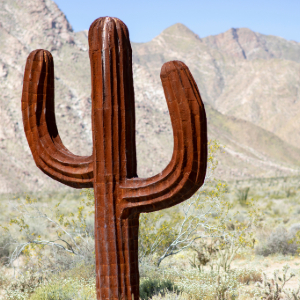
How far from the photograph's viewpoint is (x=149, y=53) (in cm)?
14262

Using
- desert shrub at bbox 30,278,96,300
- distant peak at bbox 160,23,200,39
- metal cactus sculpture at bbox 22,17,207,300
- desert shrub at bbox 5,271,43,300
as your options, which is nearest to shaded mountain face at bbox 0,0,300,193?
desert shrub at bbox 5,271,43,300

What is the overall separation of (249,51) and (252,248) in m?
192

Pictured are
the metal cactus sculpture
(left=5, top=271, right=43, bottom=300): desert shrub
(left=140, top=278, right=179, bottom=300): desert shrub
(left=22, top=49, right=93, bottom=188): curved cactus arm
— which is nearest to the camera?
the metal cactus sculpture

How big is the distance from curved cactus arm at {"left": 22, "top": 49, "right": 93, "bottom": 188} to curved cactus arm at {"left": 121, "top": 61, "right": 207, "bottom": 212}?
1442 mm

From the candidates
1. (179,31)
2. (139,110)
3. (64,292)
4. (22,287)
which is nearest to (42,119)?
(64,292)

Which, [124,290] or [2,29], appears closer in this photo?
[124,290]

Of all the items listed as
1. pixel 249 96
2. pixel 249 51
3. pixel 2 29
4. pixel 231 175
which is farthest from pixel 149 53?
pixel 231 175

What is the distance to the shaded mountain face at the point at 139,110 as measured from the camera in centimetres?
4728

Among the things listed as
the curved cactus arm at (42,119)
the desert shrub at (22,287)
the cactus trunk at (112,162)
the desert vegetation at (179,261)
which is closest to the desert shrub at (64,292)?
the desert vegetation at (179,261)

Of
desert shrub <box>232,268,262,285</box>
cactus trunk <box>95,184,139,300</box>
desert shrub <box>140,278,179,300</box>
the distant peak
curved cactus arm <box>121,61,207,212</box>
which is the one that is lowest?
desert shrub <box>232,268,262,285</box>

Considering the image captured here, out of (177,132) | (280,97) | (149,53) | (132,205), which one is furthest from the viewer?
(149,53)

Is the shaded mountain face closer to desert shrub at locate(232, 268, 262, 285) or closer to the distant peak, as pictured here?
desert shrub at locate(232, 268, 262, 285)

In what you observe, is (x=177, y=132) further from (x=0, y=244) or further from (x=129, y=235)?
(x=0, y=244)

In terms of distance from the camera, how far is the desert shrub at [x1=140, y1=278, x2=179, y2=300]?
788cm
